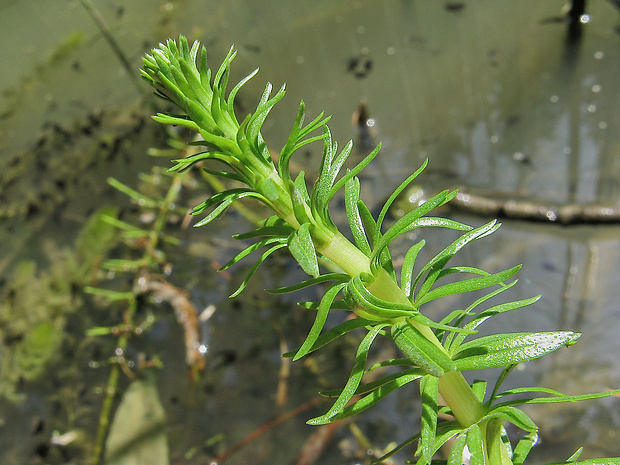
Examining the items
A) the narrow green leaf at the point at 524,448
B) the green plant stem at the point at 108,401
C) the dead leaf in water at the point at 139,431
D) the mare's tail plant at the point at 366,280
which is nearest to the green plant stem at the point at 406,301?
the mare's tail plant at the point at 366,280

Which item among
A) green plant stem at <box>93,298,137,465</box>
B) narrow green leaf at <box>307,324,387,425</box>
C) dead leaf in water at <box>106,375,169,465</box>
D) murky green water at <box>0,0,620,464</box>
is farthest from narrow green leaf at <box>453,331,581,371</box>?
green plant stem at <box>93,298,137,465</box>

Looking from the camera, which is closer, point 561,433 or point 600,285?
point 561,433

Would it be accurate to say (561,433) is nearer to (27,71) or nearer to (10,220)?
(10,220)

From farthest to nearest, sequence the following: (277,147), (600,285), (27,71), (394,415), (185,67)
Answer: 1. (27,71)
2. (277,147)
3. (600,285)
4. (394,415)
5. (185,67)

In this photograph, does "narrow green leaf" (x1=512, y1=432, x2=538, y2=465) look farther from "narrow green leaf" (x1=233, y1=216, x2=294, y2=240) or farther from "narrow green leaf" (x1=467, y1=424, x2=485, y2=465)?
"narrow green leaf" (x1=233, y1=216, x2=294, y2=240)

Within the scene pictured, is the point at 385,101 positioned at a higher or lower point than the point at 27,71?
lower

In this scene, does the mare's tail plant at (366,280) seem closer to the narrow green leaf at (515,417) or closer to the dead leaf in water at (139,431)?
the narrow green leaf at (515,417)

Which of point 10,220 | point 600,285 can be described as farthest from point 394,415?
point 10,220
